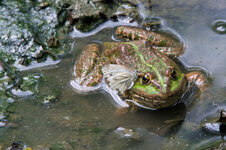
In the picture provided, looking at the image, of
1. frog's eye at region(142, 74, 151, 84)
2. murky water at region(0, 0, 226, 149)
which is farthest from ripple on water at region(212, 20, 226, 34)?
frog's eye at region(142, 74, 151, 84)

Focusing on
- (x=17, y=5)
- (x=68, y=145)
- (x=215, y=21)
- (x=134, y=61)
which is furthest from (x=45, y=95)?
(x=215, y=21)

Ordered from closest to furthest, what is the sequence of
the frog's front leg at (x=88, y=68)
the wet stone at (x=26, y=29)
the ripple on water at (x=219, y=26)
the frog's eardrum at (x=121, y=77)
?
1. the frog's eardrum at (x=121, y=77)
2. the frog's front leg at (x=88, y=68)
3. the ripple on water at (x=219, y=26)
4. the wet stone at (x=26, y=29)

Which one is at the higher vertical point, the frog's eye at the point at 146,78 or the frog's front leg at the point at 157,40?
the frog's front leg at the point at 157,40

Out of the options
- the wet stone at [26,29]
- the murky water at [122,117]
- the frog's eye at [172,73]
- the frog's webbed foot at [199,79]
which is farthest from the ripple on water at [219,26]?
the wet stone at [26,29]

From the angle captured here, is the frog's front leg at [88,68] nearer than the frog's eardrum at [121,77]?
No

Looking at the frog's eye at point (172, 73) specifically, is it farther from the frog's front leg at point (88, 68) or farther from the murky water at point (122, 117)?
the frog's front leg at point (88, 68)

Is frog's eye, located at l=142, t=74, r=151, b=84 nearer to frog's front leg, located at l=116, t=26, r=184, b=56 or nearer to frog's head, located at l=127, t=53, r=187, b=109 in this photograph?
frog's head, located at l=127, t=53, r=187, b=109

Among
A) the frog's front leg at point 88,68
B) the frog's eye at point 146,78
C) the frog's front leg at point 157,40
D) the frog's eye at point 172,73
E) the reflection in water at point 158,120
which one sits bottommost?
the reflection in water at point 158,120
